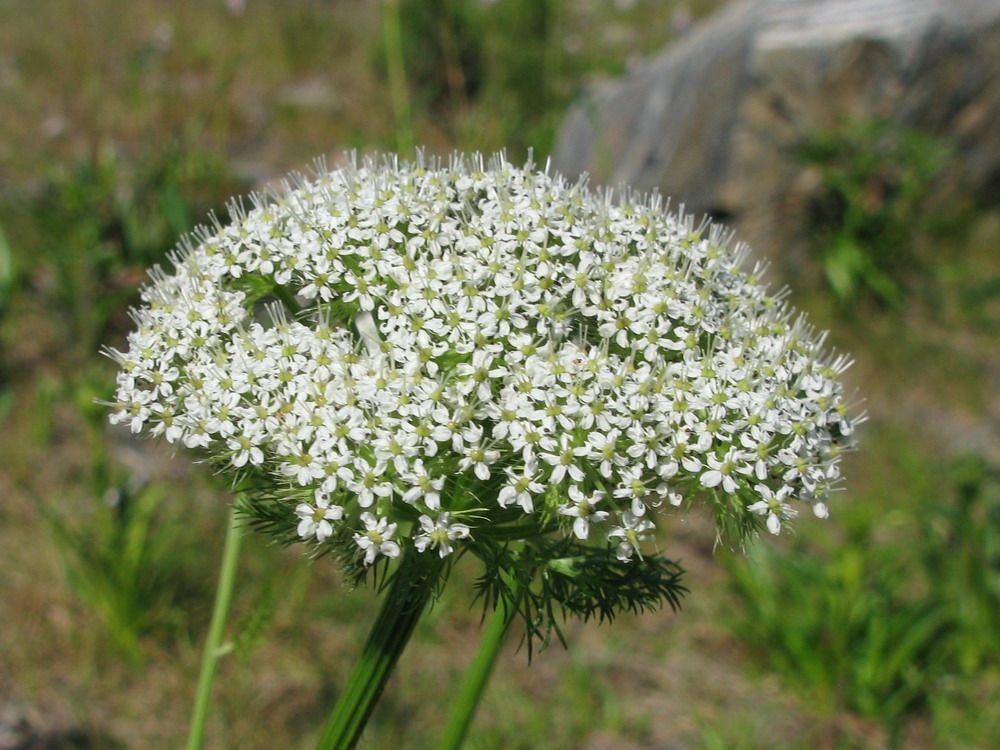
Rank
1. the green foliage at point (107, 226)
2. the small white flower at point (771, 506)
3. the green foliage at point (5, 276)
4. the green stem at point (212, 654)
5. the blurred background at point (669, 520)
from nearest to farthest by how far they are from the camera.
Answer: the small white flower at point (771, 506)
the green stem at point (212, 654)
the blurred background at point (669, 520)
the green foliage at point (107, 226)
the green foliage at point (5, 276)

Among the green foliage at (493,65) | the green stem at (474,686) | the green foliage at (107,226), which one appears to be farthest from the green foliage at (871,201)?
the green stem at (474,686)

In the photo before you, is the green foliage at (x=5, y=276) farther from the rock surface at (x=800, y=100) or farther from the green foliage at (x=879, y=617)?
the green foliage at (x=879, y=617)

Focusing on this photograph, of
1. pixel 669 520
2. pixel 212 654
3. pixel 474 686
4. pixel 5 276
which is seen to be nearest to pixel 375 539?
pixel 474 686

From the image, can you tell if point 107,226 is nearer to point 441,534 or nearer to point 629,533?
point 441,534

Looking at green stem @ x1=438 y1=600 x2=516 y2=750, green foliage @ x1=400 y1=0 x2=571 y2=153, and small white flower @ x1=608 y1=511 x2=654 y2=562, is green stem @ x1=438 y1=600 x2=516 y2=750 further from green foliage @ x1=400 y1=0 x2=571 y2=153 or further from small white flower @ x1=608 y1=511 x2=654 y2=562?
green foliage @ x1=400 y1=0 x2=571 y2=153

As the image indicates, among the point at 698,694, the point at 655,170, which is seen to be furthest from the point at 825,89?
the point at 698,694

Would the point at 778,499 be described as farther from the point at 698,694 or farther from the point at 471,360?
the point at 698,694
